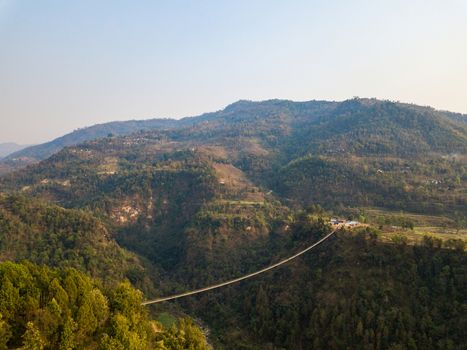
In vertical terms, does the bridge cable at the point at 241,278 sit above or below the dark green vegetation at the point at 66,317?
below

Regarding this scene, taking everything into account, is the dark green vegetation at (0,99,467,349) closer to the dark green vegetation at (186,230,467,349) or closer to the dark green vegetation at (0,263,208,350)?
the dark green vegetation at (186,230,467,349)

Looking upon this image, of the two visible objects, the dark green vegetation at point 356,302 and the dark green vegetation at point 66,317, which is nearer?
the dark green vegetation at point 66,317

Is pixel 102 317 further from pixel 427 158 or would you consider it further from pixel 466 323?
pixel 427 158

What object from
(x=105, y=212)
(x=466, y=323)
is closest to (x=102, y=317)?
(x=466, y=323)

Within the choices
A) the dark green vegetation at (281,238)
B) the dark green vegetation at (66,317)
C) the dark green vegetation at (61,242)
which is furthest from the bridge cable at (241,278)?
the dark green vegetation at (66,317)

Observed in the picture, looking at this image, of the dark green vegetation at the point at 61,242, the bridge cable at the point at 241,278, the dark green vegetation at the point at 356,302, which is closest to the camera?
the dark green vegetation at the point at 356,302

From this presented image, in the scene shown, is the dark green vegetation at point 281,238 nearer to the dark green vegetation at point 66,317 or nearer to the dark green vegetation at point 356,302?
the dark green vegetation at point 356,302

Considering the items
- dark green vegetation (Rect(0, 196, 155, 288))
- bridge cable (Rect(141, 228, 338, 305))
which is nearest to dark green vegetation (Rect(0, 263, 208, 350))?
bridge cable (Rect(141, 228, 338, 305))
